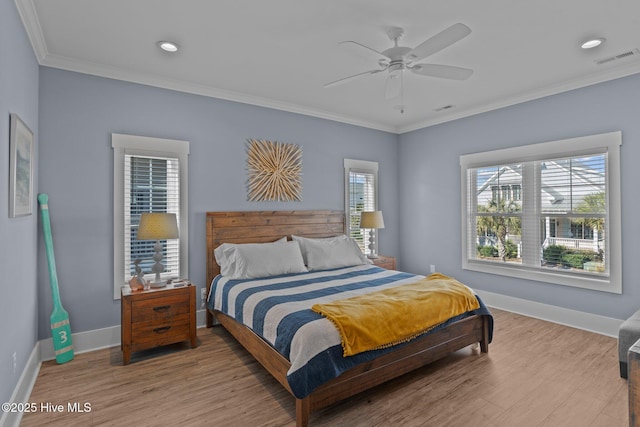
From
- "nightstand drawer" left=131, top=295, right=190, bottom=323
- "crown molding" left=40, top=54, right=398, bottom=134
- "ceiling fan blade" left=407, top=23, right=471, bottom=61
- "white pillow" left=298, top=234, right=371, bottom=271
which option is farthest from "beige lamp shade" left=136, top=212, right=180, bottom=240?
"ceiling fan blade" left=407, top=23, right=471, bottom=61

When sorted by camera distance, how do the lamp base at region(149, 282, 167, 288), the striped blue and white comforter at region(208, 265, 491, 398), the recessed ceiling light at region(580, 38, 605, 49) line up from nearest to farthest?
1. the striped blue and white comforter at region(208, 265, 491, 398)
2. the recessed ceiling light at region(580, 38, 605, 49)
3. the lamp base at region(149, 282, 167, 288)

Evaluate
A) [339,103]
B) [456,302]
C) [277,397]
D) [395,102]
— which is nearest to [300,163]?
[339,103]

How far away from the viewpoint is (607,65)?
3438 millimetres

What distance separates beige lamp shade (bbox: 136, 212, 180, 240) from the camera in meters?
3.19

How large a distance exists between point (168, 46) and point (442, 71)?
7.81 feet

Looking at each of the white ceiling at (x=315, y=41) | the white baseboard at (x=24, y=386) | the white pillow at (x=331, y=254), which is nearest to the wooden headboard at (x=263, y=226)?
the white pillow at (x=331, y=254)

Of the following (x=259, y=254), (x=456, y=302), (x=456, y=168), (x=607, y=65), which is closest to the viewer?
(x=456, y=302)

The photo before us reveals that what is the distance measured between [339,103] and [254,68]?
1497 millimetres

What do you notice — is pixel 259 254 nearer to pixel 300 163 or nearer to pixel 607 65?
pixel 300 163

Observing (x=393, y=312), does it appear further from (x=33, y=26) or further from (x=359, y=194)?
(x=33, y=26)

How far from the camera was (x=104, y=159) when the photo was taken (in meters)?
3.41

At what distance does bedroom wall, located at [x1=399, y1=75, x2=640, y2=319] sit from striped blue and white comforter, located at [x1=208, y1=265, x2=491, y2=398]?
65.1 inches

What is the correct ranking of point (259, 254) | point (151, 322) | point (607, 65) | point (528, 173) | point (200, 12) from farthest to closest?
1. point (528, 173)
2. point (259, 254)
3. point (607, 65)
4. point (151, 322)
5. point (200, 12)

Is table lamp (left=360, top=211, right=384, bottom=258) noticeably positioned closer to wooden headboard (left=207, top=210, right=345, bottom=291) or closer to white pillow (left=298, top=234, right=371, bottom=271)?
wooden headboard (left=207, top=210, right=345, bottom=291)
